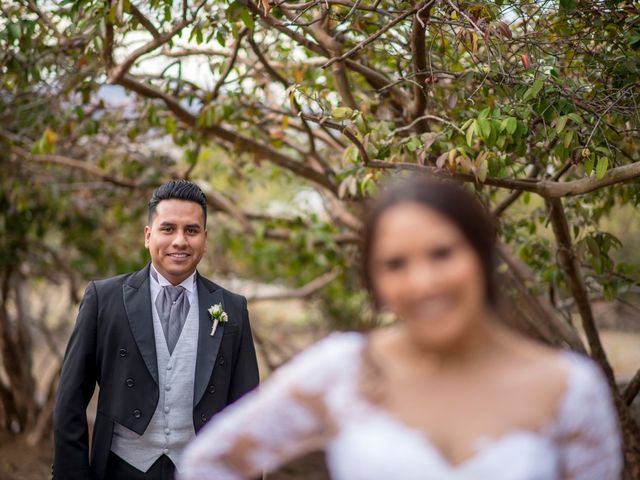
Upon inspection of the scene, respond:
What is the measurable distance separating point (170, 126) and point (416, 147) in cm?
218

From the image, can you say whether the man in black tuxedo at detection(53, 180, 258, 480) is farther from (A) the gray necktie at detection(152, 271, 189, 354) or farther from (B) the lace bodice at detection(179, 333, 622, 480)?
(B) the lace bodice at detection(179, 333, 622, 480)

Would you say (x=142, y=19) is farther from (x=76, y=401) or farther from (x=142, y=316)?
(x=76, y=401)

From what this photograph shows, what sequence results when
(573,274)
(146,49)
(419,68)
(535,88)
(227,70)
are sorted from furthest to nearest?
(227,70)
(573,274)
(146,49)
(419,68)
(535,88)

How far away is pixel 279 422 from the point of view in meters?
1.59

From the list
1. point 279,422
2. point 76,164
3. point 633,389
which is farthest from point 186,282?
point 76,164

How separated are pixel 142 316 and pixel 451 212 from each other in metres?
1.74

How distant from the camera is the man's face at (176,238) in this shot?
2953 millimetres

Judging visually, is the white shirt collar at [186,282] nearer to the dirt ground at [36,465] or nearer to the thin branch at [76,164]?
the thin branch at [76,164]

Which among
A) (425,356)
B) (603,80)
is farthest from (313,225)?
(425,356)

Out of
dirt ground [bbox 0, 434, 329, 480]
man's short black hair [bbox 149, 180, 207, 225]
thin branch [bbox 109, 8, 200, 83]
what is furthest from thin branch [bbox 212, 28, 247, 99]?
dirt ground [bbox 0, 434, 329, 480]

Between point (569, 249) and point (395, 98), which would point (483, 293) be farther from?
point (395, 98)

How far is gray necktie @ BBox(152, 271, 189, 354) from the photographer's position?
2.97 meters

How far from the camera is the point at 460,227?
1499 mm

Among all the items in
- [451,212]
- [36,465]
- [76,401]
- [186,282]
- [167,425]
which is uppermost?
[451,212]
